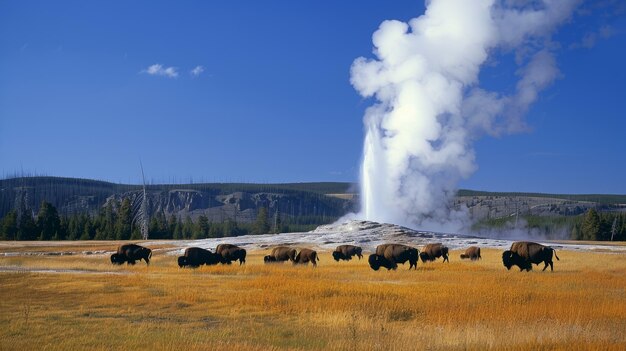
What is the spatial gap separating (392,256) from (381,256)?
2.89 ft

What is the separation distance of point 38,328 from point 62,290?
858 cm

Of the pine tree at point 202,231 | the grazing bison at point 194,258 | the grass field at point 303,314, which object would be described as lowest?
the grass field at point 303,314

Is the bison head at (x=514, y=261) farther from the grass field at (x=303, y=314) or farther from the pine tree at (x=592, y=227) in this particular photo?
the pine tree at (x=592, y=227)

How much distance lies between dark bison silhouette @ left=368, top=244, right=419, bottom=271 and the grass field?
28.2 ft

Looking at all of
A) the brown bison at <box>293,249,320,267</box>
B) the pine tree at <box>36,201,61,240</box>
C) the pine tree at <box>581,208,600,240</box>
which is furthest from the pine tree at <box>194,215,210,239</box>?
the pine tree at <box>581,208,600,240</box>

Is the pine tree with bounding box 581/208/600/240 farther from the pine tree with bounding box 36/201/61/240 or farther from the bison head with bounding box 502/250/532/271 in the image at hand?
the pine tree with bounding box 36/201/61/240

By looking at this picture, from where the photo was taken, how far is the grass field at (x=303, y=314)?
12789mm

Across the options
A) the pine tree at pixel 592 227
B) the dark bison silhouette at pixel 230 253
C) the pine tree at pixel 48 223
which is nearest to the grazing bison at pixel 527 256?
the dark bison silhouette at pixel 230 253

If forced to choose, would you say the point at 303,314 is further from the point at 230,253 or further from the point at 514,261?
the point at 230,253

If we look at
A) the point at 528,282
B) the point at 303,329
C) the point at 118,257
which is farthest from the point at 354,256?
the point at 303,329

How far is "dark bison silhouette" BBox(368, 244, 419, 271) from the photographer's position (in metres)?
35.6

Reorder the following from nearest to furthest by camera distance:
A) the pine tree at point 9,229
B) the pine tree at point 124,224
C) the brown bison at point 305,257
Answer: the brown bison at point 305,257, the pine tree at point 9,229, the pine tree at point 124,224

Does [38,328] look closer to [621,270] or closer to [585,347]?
[585,347]

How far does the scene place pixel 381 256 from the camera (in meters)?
36.2
